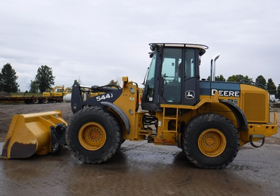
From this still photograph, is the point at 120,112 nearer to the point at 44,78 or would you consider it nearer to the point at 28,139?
the point at 28,139

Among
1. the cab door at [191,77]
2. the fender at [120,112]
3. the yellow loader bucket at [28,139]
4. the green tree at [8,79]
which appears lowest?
the yellow loader bucket at [28,139]

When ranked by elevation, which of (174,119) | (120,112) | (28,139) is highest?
(120,112)

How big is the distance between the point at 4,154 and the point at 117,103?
2752 mm

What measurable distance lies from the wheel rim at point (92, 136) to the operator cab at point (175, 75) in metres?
1.22

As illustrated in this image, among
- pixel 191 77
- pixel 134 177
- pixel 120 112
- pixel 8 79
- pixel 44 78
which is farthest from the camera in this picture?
pixel 44 78

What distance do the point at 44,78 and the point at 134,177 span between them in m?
82.5

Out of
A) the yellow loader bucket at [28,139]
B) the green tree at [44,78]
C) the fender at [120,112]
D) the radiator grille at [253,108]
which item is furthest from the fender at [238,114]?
the green tree at [44,78]

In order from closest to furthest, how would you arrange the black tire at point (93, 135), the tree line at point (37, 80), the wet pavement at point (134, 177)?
the wet pavement at point (134, 177) < the black tire at point (93, 135) < the tree line at point (37, 80)

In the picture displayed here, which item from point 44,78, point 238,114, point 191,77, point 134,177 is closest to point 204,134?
point 238,114

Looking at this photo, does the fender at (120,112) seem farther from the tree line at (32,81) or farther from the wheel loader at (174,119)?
the tree line at (32,81)

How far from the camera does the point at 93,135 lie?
6219 millimetres

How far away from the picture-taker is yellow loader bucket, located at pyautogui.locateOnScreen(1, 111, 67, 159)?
613cm

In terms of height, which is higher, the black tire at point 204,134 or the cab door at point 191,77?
the cab door at point 191,77

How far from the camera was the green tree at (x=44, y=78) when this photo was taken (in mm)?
81562
